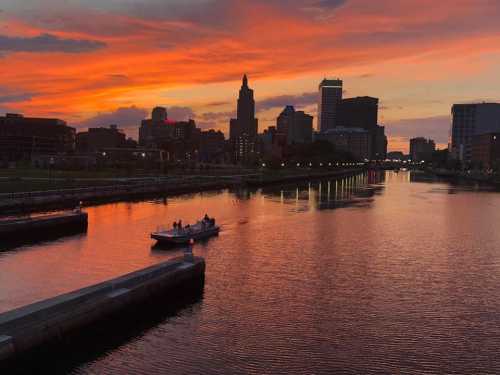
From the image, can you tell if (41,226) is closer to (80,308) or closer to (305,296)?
(80,308)

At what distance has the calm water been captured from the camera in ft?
86.6

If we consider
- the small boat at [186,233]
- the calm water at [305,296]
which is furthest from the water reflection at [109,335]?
the small boat at [186,233]

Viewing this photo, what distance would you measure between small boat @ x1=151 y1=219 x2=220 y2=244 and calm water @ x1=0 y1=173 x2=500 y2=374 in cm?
223

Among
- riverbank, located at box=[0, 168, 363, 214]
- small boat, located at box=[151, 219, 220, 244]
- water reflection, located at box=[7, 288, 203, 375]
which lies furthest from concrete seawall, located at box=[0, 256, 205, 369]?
riverbank, located at box=[0, 168, 363, 214]

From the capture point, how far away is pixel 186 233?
5947 centimetres

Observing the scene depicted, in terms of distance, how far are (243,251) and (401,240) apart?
2271 cm

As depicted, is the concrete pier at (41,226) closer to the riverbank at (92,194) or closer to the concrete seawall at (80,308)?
the riverbank at (92,194)

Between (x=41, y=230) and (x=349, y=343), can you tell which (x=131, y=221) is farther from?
(x=349, y=343)

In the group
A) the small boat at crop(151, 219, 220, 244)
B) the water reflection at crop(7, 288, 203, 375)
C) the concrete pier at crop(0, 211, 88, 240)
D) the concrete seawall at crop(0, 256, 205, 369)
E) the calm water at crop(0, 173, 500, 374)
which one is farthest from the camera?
the concrete pier at crop(0, 211, 88, 240)

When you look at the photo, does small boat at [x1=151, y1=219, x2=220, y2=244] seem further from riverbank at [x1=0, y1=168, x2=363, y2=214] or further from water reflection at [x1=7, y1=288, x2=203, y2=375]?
riverbank at [x1=0, y1=168, x2=363, y2=214]

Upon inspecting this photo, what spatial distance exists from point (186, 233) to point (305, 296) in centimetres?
2492

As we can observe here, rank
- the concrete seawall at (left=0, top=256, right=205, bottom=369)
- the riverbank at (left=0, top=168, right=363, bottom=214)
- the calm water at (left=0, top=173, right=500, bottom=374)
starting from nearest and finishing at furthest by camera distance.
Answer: the concrete seawall at (left=0, top=256, right=205, bottom=369)
the calm water at (left=0, top=173, right=500, bottom=374)
the riverbank at (left=0, top=168, right=363, bottom=214)

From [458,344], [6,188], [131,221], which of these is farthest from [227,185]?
[458,344]

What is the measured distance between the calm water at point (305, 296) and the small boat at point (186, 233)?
87.8 inches
